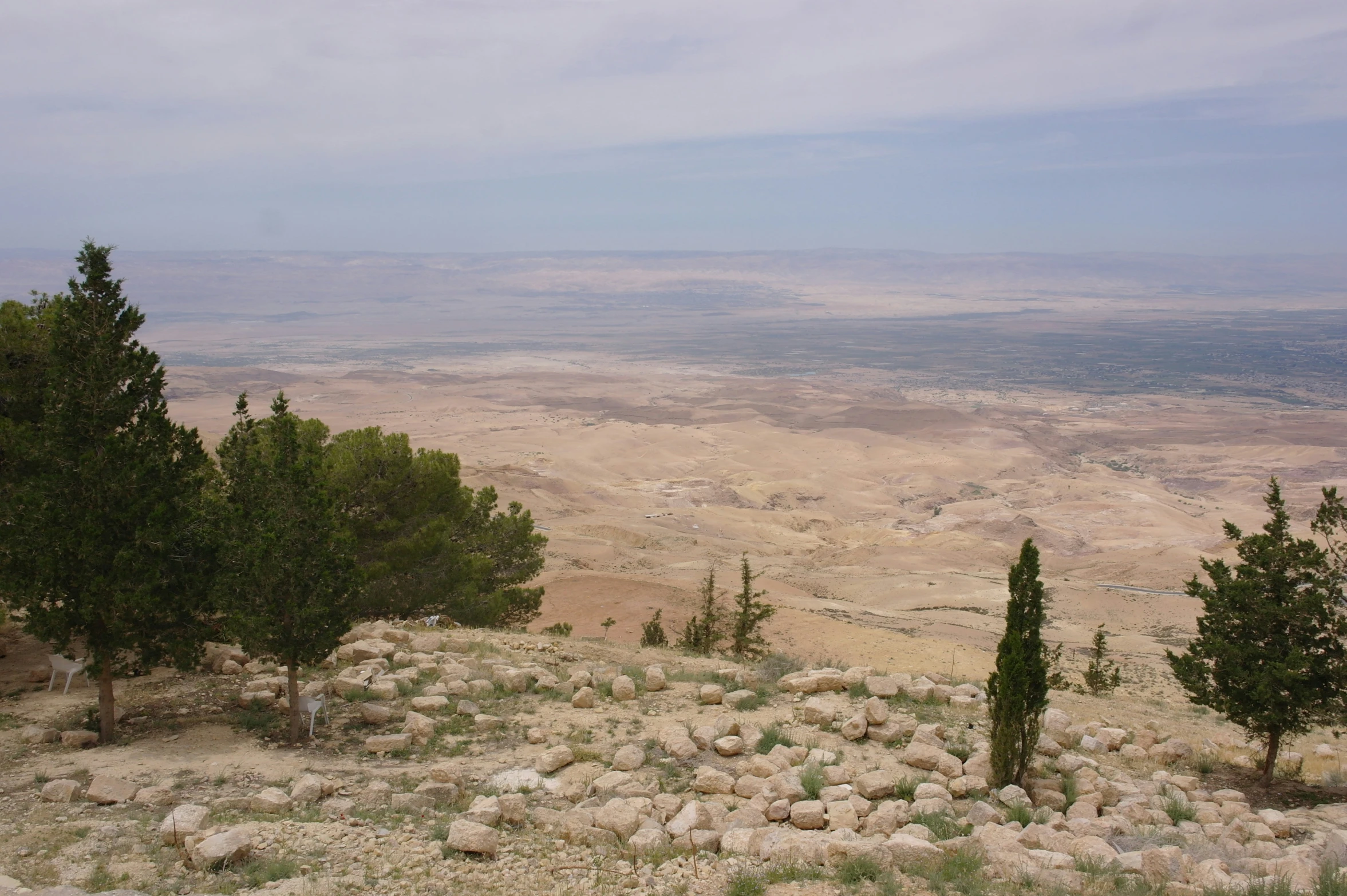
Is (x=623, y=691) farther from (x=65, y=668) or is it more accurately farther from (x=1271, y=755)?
(x=1271, y=755)

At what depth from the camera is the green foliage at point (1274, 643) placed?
36.2ft

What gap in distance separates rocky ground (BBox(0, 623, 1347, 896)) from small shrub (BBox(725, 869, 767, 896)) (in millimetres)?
31

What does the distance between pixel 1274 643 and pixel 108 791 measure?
13537 mm

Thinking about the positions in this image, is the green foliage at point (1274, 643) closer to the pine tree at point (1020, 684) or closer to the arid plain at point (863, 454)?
the pine tree at point (1020, 684)

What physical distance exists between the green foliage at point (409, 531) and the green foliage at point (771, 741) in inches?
388

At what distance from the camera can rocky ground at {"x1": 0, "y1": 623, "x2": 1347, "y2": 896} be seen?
25.9 ft

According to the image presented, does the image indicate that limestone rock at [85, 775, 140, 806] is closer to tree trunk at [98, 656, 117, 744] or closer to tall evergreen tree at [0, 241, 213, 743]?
tree trunk at [98, 656, 117, 744]

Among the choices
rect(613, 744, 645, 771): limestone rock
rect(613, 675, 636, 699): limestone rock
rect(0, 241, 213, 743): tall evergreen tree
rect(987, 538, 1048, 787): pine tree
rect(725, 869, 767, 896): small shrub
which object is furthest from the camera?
rect(613, 675, 636, 699): limestone rock

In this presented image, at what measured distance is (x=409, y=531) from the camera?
65.4ft

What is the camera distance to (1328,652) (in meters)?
11.2

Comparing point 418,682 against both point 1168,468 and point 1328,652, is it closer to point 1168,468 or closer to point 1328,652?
point 1328,652

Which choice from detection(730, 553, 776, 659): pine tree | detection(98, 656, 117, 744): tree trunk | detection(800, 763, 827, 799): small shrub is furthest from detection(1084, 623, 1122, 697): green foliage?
detection(98, 656, 117, 744): tree trunk

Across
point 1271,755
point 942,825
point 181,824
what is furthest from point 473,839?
point 1271,755

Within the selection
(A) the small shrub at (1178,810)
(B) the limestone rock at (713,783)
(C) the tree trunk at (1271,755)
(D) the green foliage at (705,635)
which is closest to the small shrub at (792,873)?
(B) the limestone rock at (713,783)
